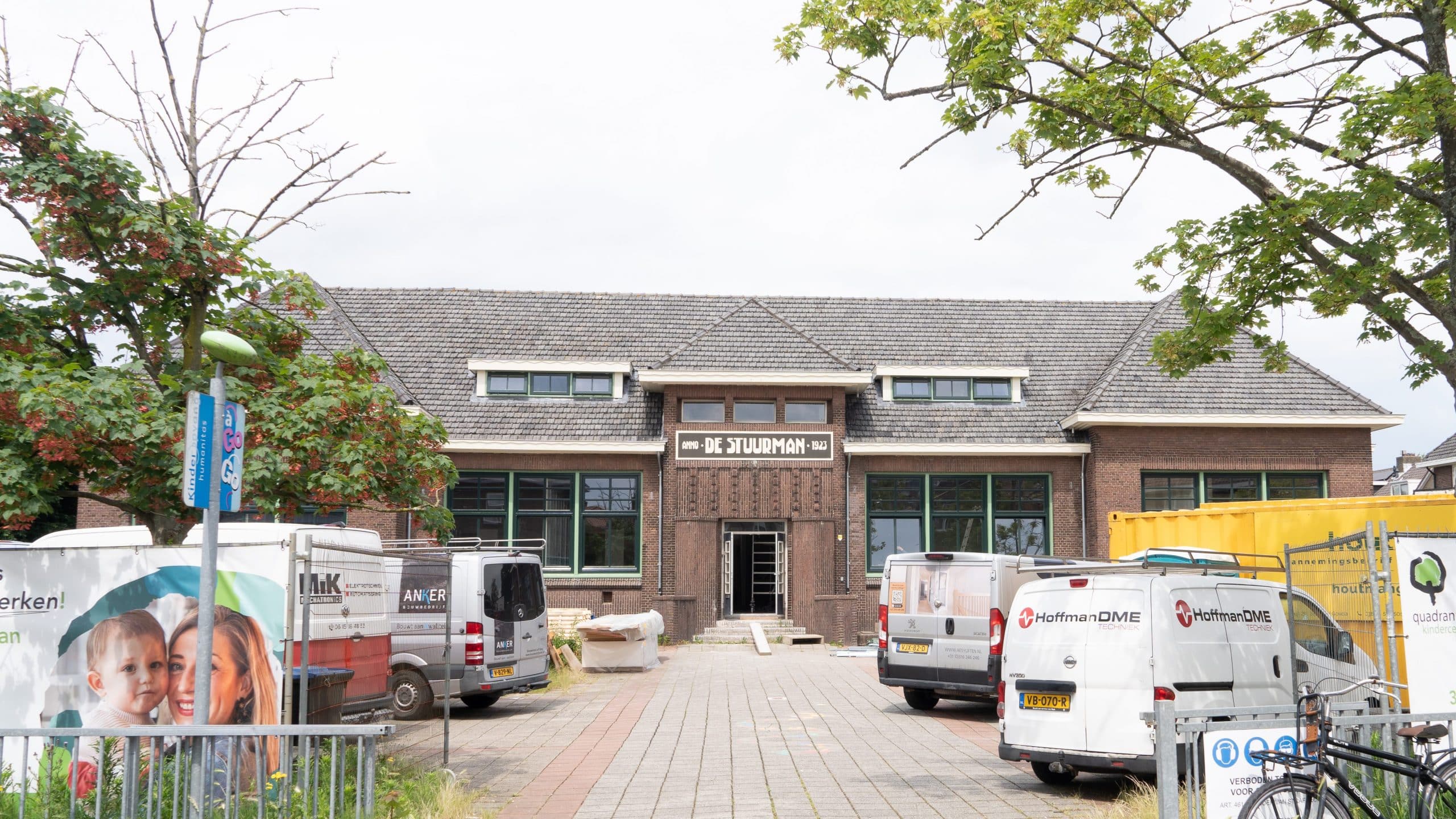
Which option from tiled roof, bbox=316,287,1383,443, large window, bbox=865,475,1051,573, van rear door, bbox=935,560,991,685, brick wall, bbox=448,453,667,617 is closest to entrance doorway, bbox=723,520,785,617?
brick wall, bbox=448,453,667,617

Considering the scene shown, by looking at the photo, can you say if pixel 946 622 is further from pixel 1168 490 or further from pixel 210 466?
pixel 1168 490

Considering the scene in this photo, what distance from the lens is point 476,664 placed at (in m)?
14.8

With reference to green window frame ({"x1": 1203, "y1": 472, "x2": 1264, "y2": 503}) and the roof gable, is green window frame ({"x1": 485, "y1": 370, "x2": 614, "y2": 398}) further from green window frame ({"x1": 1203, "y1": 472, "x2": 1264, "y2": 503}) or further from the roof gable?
green window frame ({"x1": 1203, "y1": 472, "x2": 1264, "y2": 503})

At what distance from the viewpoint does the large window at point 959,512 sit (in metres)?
28.1

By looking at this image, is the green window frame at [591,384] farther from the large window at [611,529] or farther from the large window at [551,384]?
the large window at [611,529]

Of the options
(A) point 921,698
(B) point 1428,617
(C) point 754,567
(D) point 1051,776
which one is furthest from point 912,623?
(C) point 754,567

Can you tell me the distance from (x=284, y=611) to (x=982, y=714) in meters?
9.92

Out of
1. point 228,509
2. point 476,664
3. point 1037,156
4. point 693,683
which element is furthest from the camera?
point 693,683

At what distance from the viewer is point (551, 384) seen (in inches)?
1140

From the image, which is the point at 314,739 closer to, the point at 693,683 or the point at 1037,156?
the point at 1037,156

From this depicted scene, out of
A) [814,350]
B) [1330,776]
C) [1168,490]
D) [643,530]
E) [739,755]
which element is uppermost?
[814,350]

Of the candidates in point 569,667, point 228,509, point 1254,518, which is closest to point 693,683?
point 569,667

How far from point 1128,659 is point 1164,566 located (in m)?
1.39

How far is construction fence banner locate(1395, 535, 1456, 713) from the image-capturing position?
25.4 ft
